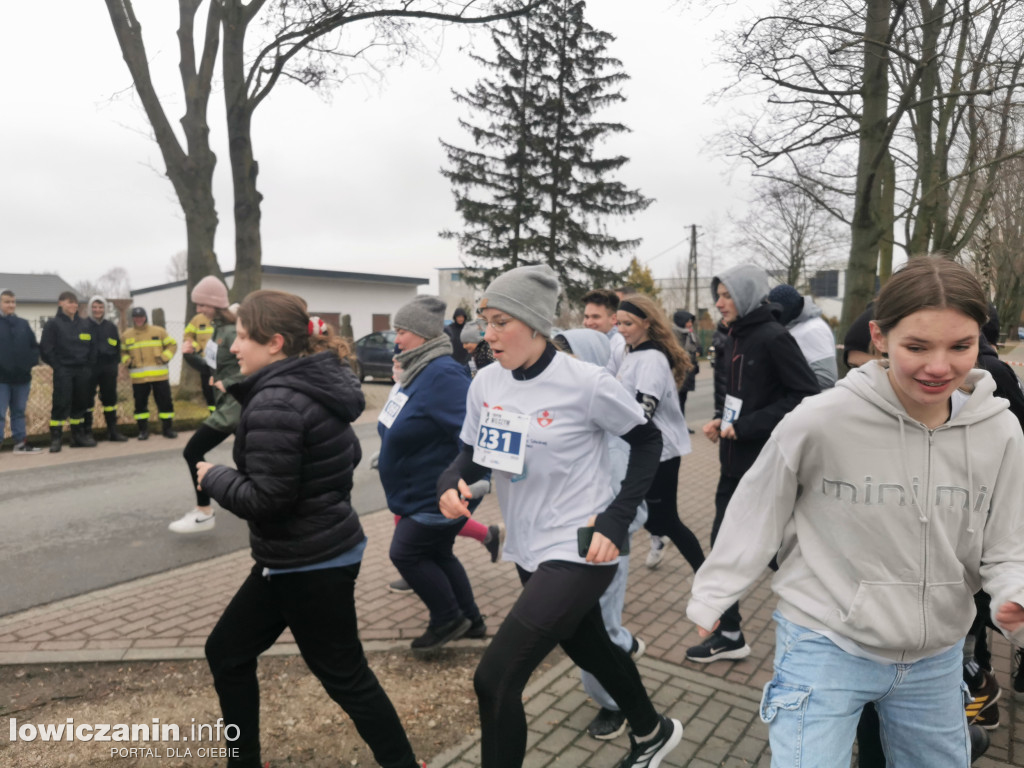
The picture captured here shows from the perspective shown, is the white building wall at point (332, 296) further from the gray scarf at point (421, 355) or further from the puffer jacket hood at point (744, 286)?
the puffer jacket hood at point (744, 286)

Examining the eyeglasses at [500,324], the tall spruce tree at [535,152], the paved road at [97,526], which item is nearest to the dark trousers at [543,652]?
the eyeglasses at [500,324]

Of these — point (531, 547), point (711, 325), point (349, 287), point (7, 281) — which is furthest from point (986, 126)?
point (7, 281)

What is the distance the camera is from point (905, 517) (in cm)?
192

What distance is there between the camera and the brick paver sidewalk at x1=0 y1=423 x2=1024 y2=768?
3238 mm

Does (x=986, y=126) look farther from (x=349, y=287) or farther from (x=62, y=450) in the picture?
(x=349, y=287)

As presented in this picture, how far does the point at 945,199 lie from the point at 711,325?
40.0 meters

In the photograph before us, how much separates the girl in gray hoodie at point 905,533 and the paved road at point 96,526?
4999mm

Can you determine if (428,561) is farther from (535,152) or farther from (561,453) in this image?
(535,152)

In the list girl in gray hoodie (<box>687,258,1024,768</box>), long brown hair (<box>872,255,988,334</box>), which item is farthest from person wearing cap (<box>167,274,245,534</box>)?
long brown hair (<box>872,255,988,334</box>)

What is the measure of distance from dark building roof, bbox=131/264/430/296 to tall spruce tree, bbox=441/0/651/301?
901 cm

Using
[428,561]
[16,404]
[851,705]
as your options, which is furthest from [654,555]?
[16,404]

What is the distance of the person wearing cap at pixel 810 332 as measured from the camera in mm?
4910

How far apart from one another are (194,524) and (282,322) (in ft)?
14.6

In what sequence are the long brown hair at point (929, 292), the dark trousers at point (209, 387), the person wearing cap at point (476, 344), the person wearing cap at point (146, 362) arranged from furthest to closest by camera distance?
1. the person wearing cap at point (146, 362)
2. the person wearing cap at point (476, 344)
3. the dark trousers at point (209, 387)
4. the long brown hair at point (929, 292)
